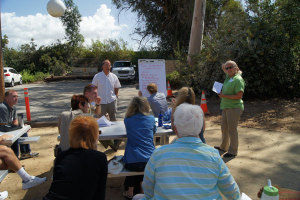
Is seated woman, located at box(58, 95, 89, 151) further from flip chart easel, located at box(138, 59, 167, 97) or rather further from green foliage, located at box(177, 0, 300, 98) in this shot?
green foliage, located at box(177, 0, 300, 98)

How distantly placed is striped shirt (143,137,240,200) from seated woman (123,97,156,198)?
127 centimetres

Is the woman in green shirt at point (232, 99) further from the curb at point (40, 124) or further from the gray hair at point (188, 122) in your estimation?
the curb at point (40, 124)

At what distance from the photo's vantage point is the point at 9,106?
14.7ft

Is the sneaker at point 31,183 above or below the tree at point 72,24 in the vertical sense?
below

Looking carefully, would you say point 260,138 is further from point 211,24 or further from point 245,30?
point 211,24

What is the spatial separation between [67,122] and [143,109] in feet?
3.51

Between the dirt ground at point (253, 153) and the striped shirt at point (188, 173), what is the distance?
6.50 feet

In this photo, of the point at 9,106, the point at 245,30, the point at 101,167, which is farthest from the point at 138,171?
the point at 245,30

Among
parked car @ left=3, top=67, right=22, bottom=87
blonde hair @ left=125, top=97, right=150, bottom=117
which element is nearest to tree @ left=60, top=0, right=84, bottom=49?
parked car @ left=3, top=67, right=22, bottom=87

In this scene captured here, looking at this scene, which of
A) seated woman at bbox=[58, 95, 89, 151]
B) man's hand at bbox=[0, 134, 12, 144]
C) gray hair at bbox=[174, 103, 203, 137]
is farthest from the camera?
man's hand at bbox=[0, 134, 12, 144]

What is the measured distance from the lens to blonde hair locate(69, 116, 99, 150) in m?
2.15

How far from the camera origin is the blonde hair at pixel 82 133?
2154 mm

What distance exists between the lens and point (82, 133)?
7.14ft

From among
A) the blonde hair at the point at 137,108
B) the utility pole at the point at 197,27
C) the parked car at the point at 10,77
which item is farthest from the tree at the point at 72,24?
the blonde hair at the point at 137,108
